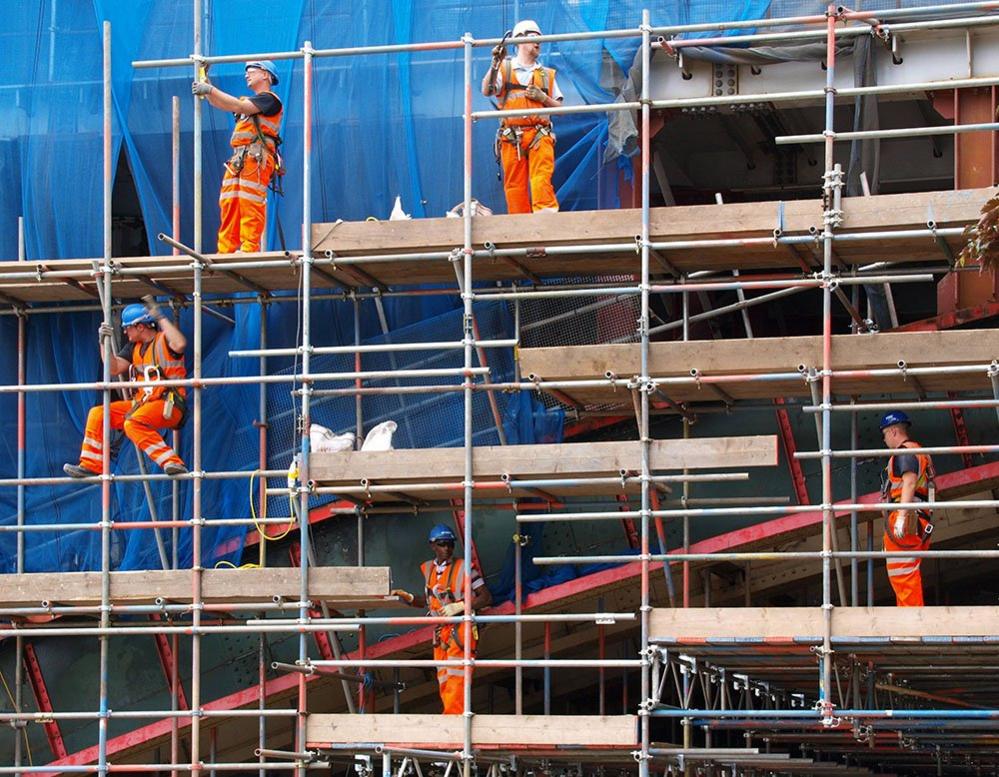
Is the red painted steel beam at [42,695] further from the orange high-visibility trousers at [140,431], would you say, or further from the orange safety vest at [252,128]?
the orange safety vest at [252,128]

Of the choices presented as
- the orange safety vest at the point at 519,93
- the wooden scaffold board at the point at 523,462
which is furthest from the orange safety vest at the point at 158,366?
the orange safety vest at the point at 519,93

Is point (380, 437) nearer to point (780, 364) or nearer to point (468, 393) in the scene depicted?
point (468, 393)

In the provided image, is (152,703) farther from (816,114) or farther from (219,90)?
(816,114)

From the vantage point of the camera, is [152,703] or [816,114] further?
[816,114]

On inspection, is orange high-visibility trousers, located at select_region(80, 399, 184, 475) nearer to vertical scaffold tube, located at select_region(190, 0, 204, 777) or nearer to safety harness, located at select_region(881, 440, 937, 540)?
vertical scaffold tube, located at select_region(190, 0, 204, 777)

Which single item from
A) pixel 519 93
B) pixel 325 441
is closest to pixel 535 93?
pixel 519 93

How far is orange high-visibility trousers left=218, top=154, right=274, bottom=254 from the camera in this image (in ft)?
65.7

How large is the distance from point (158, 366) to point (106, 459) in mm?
1113

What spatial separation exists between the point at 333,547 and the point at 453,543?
Answer: 1.32 m

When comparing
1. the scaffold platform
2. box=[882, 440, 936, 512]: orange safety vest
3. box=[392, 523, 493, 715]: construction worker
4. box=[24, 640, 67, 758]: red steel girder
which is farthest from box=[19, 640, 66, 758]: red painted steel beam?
box=[882, 440, 936, 512]: orange safety vest

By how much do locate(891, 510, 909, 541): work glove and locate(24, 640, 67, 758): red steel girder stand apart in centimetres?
806

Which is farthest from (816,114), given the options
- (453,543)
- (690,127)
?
(453,543)

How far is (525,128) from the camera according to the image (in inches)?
768

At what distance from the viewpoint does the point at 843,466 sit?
2081cm
